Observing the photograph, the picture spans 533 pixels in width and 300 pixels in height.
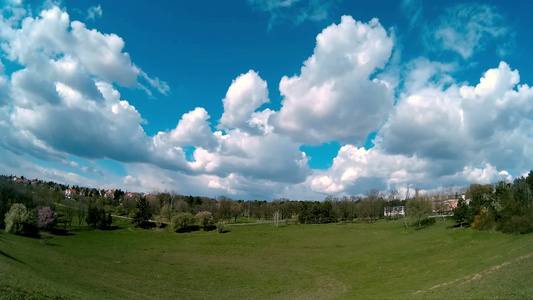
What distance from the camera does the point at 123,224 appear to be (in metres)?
127

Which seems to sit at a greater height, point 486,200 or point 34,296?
point 486,200

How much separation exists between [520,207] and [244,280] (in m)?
51.0

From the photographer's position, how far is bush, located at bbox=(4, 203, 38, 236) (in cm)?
7550

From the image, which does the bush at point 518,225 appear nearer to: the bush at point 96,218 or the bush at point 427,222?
the bush at point 427,222

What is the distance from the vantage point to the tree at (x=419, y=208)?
93.7m

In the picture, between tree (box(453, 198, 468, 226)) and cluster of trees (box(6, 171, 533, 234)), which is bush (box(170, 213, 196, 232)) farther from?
tree (box(453, 198, 468, 226))

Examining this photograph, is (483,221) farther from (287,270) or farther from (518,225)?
(287,270)

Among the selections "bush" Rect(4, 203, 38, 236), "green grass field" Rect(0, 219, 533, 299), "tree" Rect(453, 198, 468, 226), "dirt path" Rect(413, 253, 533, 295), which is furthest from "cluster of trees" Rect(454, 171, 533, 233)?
"bush" Rect(4, 203, 38, 236)

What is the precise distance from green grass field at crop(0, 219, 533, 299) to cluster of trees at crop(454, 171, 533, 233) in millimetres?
3148

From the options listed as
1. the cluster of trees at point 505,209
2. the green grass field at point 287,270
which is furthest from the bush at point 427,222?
the cluster of trees at point 505,209

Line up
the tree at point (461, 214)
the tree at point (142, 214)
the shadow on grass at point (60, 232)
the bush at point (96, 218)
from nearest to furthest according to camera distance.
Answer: the tree at point (461, 214) < the shadow on grass at point (60, 232) < the bush at point (96, 218) < the tree at point (142, 214)

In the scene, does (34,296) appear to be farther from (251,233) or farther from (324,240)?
(251,233)

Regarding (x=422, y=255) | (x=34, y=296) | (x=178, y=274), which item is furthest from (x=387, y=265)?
(x=34, y=296)

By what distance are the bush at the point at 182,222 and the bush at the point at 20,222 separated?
45074 millimetres
